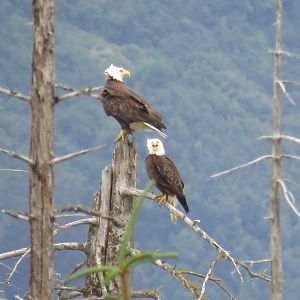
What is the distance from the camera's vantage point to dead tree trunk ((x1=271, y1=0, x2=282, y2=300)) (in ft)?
26.0

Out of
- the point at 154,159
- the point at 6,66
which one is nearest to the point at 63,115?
the point at 6,66

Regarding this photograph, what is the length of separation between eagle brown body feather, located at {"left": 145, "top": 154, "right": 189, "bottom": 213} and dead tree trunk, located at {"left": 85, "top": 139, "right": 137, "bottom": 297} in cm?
177

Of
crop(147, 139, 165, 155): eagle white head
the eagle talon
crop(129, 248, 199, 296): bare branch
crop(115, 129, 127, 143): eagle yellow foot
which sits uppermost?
crop(147, 139, 165, 155): eagle white head

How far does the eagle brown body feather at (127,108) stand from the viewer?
1534cm

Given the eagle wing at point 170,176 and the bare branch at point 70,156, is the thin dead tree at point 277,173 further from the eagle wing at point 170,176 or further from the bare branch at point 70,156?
the eagle wing at point 170,176

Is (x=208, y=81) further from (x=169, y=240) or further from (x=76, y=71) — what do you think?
(x=169, y=240)

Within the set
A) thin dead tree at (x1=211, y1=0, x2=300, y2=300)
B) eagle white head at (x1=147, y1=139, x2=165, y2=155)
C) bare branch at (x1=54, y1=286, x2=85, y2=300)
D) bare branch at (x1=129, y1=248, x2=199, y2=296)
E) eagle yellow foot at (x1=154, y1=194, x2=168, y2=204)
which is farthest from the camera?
eagle white head at (x1=147, y1=139, x2=165, y2=155)

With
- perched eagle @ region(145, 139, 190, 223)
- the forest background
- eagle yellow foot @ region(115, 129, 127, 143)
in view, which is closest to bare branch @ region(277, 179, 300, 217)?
eagle yellow foot @ region(115, 129, 127, 143)

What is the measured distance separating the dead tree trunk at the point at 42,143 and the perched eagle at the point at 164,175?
6285 millimetres

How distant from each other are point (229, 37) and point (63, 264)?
50101 mm

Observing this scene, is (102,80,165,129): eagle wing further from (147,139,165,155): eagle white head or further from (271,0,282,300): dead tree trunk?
(271,0,282,300): dead tree trunk

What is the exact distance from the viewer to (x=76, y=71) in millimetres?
91500

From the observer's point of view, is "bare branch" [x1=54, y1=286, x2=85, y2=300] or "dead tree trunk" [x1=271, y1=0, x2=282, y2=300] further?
"bare branch" [x1=54, y1=286, x2=85, y2=300]

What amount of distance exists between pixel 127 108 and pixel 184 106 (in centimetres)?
7957
